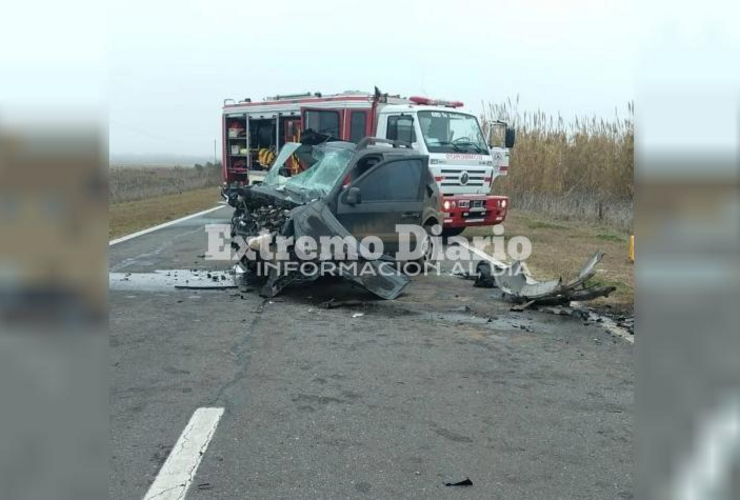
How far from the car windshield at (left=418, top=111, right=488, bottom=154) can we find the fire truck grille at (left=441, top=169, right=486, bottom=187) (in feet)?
1.54

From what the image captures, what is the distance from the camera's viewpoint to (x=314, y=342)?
19.6 feet

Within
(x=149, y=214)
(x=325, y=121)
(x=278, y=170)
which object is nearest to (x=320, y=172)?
(x=278, y=170)

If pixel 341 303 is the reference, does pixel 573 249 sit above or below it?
above

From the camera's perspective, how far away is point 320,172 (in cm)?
955

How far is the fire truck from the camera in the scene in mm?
12797

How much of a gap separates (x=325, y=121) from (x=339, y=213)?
731 centimetres

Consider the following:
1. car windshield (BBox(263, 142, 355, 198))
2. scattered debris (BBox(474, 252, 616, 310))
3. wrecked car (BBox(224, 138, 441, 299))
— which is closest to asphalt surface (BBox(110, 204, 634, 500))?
scattered debris (BBox(474, 252, 616, 310))

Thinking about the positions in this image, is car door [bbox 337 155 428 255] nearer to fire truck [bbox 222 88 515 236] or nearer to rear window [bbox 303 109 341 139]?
fire truck [bbox 222 88 515 236]

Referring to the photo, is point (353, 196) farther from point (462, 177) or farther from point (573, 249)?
point (573, 249)

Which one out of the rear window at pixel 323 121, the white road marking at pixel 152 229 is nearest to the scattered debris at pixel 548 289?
the white road marking at pixel 152 229
